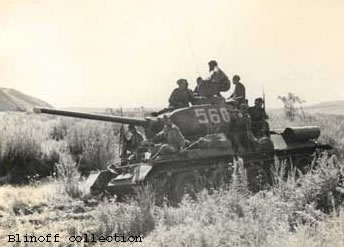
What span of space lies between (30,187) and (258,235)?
7.30 m

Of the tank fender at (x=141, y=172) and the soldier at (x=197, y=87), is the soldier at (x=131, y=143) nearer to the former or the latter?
the tank fender at (x=141, y=172)

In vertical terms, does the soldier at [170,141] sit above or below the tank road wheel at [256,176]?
above

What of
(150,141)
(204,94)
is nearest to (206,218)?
(150,141)

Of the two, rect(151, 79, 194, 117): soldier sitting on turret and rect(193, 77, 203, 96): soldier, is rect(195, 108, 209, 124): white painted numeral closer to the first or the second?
rect(151, 79, 194, 117): soldier sitting on turret

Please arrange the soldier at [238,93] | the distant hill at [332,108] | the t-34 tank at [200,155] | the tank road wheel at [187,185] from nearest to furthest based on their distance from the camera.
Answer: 1. the t-34 tank at [200,155]
2. the tank road wheel at [187,185]
3. the soldier at [238,93]
4. the distant hill at [332,108]

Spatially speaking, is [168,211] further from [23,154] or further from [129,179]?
[23,154]

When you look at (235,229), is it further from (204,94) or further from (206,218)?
(204,94)

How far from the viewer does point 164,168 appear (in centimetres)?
1133

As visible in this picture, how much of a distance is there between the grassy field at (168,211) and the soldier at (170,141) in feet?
3.68

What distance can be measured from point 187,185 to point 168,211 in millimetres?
2941

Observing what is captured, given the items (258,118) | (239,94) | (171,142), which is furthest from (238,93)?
(171,142)

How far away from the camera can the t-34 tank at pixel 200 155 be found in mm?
11289

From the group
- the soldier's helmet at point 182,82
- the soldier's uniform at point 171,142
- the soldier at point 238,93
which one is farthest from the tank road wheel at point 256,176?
the soldier's helmet at point 182,82

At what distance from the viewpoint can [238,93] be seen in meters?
13.8
